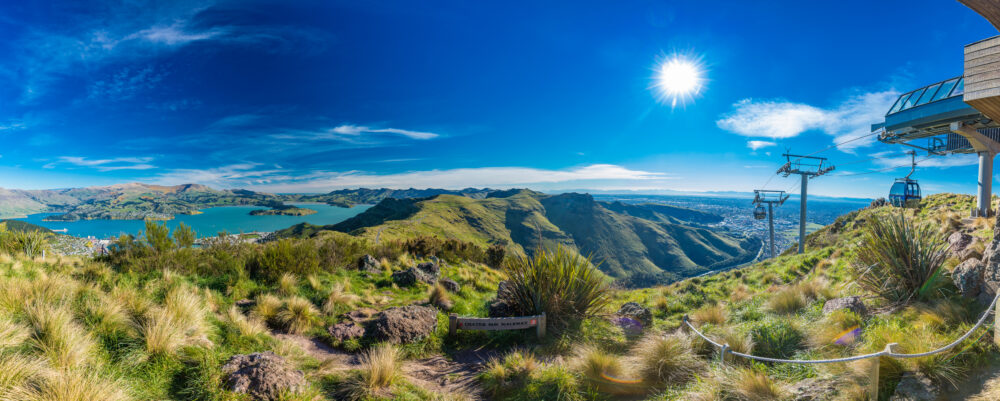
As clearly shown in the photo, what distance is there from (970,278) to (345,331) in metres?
8.84

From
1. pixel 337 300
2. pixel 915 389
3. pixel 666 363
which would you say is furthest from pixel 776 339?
pixel 337 300

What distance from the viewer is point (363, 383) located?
12.5 feet

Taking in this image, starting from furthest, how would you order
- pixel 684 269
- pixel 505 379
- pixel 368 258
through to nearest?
pixel 684 269, pixel 368 258, pixel 505 379

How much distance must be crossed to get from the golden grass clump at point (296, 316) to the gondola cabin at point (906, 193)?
25.3m

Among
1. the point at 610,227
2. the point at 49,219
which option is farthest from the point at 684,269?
the point at 49,219

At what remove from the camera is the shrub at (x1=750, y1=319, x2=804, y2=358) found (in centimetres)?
440

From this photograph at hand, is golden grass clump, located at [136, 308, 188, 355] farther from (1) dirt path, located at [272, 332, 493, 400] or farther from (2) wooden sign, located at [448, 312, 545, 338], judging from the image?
(2) wooden sign, located at [448, 312, 545, 338]

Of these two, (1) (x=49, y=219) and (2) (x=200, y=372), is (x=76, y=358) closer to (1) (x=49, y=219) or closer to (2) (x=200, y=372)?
(2) (x=200, y=372)

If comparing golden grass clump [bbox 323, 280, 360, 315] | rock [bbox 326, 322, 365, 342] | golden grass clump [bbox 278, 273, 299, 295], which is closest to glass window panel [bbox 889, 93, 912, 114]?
rock [bbox 326, 322, 365, 342]

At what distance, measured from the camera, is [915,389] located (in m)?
2.97

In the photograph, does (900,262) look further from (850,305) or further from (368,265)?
(368,265)

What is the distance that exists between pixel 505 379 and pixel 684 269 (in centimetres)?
12829

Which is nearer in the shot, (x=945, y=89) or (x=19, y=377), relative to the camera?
(x=19, y=377)

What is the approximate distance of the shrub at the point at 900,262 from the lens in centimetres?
486
